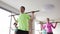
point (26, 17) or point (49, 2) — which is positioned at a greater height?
point (49, 2)

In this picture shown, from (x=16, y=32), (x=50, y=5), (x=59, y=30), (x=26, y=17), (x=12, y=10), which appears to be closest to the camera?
(x=16, y=32)

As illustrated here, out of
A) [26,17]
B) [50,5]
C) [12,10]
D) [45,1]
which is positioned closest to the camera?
[26,17]

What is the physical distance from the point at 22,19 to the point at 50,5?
7.63 feet

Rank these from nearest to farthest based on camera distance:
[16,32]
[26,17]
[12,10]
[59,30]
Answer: [16,32], [26,17], [12,10], [59,30]

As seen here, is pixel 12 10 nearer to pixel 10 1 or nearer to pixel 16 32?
pixel 10 1

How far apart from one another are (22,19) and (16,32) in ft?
1.06

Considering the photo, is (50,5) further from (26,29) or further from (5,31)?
(26,29)

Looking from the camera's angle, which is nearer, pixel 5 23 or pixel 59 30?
pixel 5 23

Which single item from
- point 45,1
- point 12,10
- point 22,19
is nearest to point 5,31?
point 12,10

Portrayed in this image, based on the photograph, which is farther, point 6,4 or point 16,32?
point 6,4

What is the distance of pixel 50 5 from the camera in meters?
4.71

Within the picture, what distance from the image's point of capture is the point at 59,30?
7.37m

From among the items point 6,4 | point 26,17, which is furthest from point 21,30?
point 6,4

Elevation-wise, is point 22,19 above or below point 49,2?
below
